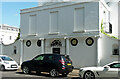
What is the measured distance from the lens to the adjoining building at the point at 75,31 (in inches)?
671

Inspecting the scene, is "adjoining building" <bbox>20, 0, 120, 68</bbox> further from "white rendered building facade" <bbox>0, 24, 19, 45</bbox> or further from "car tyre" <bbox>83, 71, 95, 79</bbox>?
"white rendered building facade" <bbox>0, 24, 19, 45</bbox>

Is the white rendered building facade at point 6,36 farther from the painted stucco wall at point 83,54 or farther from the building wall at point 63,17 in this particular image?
the painted stucco wall at point 83,54

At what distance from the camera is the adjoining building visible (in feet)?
55.9

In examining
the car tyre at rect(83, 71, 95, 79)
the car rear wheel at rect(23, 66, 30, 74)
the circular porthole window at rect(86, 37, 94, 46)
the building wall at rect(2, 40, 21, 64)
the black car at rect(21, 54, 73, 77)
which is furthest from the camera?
the building wall at rect(2, 40, 21, 64)

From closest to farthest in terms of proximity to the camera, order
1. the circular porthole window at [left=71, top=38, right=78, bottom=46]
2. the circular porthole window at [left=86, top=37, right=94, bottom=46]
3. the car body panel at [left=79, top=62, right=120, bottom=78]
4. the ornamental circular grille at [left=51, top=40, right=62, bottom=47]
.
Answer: the car body panel at [left=79, top=62, right=120, bottom=78] → the circular porthole window at [left=86, top=37, right=94, bottom=46] → the circular porthole window at [left=71, top=38, right=78, bottom=46] → the ornamental circular grille at [left=51, top=40, right=62, bottom=47]

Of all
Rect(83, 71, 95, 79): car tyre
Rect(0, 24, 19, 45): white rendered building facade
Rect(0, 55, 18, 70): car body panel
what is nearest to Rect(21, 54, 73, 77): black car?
Rect(83, 71, 95, 79): car tyre

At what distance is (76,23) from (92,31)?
2.02m

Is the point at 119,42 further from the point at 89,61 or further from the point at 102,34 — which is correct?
the point at 89,61

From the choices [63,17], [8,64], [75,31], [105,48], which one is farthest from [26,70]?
[105,48]

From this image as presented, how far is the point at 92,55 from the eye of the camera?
A: 1719 cm

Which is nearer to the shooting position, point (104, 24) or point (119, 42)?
point (119, 42)

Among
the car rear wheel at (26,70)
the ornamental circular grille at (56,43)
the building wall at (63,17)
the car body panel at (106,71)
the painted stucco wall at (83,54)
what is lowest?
the car rear wheel at (26,70)

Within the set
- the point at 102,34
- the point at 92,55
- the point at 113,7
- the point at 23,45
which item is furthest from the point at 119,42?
the point at 23,45

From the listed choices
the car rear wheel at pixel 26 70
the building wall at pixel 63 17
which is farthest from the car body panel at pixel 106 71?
the building wall at pixel 63 17
